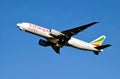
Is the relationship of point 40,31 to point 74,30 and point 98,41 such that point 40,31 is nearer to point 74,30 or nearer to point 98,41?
point 74,30

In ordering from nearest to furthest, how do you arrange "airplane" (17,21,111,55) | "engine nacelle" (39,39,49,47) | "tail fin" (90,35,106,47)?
1. "airplane" (17,21,111,55)
2. "engine nacelle" (39,39,49,47)
3. "tail fin" (90,35,106,47)

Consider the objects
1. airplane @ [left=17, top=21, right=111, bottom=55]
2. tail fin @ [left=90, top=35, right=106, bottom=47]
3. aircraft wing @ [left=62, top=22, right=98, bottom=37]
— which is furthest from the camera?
tail fin @ [left=90, top=35, right=106, bottom=47]

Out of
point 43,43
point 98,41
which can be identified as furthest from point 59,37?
point 98,41

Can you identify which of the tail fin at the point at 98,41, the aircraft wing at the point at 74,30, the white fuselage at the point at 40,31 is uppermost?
the tail fin at the point at 98,41

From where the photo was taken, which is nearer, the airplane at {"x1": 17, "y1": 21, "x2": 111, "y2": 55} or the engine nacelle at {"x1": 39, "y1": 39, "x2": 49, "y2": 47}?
the airplane at {"x1": 17, "y1": 21, "x2": 111, "y2": 55}

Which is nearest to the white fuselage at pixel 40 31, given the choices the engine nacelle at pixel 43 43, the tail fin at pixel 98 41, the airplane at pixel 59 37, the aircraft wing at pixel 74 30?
the airplane at pixel 59 37

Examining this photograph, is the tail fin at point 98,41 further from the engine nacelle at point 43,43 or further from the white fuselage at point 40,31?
the engine nacelle at point 43,43

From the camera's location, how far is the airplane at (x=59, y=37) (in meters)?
94.9

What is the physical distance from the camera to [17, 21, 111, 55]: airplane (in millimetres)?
94875

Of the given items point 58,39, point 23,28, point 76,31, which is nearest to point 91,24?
point 76,31

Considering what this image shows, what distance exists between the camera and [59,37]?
314ft

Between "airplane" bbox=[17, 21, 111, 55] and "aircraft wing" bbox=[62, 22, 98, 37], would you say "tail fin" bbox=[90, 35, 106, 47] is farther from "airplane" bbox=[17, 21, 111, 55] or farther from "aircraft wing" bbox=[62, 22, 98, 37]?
"aircraft wing" bbox=[62, 22, 98, 37]

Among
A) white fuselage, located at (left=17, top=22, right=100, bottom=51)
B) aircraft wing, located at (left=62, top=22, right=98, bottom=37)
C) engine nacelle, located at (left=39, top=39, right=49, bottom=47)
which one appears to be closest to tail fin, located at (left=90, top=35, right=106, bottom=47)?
white fuselage, located at (left=17, top=22, right=100, bottom=51)

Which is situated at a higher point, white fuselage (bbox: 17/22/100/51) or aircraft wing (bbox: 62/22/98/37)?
white fuselage (bbox: 17/22/100/51)
